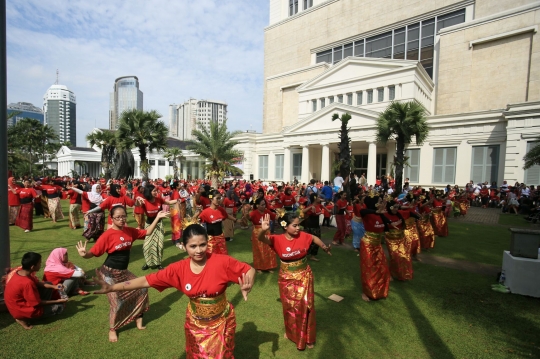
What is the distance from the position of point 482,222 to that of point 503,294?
32.9 ft

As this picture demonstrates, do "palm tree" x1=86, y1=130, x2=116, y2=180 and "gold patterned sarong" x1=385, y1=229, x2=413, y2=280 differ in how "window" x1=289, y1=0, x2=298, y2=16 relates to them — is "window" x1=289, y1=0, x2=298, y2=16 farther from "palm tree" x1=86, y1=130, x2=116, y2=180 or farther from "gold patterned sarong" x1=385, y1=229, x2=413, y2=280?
"gold patterned sarong" x1=385, y1=229, x2=413, y2=280

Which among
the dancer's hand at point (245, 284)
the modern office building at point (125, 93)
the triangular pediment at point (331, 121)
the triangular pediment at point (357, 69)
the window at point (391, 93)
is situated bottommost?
the dancer's hand at point (245, 284)

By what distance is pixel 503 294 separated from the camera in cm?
581

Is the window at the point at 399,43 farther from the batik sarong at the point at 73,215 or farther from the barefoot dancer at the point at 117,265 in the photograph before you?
the barefoot dancer at the point at 117,265

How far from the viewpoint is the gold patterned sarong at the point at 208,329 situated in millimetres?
2643

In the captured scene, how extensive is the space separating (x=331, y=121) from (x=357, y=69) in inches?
276

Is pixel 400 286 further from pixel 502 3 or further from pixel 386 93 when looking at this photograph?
pixel 502 3

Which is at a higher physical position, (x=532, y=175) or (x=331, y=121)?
(x=331, y=121)

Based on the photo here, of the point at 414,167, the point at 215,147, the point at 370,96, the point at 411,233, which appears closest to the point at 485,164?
the point at 414,167

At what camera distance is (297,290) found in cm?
388

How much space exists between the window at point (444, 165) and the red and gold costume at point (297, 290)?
78.9ft

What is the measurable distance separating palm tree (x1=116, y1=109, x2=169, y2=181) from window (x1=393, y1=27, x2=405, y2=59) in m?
30.3

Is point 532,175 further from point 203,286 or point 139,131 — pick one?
point 139,131

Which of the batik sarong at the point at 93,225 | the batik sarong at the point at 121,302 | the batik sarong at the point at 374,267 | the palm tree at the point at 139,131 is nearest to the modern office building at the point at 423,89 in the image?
the palm tree at the point at 139,131
